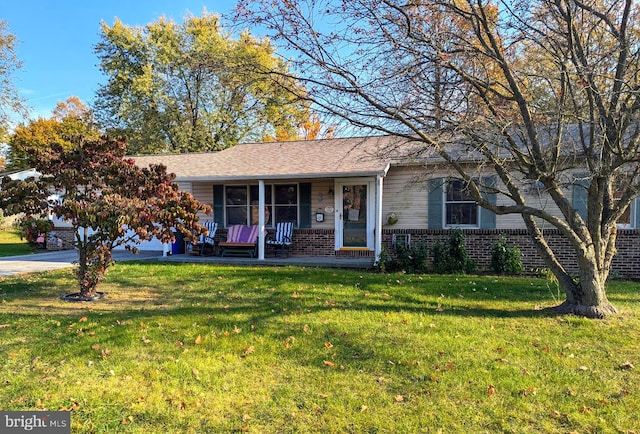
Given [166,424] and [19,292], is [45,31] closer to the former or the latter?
[19,292]

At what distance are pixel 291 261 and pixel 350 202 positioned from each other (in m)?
2.54

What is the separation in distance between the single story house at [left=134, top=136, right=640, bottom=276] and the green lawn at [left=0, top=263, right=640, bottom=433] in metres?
3.62

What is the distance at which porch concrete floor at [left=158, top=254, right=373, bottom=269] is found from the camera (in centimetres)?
1045

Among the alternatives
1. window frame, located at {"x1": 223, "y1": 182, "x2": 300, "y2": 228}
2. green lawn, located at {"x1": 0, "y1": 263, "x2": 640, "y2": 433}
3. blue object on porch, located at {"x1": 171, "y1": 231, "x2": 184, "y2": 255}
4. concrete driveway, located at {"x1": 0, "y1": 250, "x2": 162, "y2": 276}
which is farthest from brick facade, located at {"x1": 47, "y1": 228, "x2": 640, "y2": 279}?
concrete driveway, located at {"x1": 0, "y1": 250, "x2": 162, "y2": 276}

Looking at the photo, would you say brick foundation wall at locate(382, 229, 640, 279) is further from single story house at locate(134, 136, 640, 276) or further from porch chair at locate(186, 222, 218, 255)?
porch chair at locate(186, 222, 218, 255)

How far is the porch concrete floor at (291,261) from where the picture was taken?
411 inches

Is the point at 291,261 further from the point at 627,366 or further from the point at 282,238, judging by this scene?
the point at 627,366

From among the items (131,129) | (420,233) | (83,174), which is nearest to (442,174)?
(420,233)

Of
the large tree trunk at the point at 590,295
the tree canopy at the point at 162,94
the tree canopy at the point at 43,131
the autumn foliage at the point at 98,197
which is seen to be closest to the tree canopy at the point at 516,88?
the large tree trunk at the point at 590,295

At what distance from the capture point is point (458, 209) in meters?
11.0

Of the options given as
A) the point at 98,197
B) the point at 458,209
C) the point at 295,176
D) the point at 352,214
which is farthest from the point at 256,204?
the point at 98,197

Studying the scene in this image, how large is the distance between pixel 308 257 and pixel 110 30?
25468 millimetres

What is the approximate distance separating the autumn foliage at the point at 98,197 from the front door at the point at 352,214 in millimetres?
5585

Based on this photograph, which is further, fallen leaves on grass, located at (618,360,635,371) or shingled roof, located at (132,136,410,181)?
shingled roof, located at (132,136,410,181)
